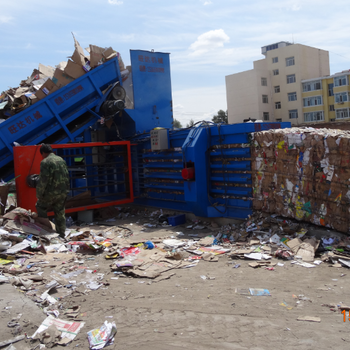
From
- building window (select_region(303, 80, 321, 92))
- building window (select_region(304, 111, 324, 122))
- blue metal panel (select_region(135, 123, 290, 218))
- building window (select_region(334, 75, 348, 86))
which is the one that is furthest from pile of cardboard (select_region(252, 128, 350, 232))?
building window (select_region(303, 80, 321, 92))

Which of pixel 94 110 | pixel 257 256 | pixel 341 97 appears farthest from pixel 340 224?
pixel 341 97

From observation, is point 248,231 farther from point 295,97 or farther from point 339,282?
point 295,97

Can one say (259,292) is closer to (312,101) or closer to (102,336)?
(102,336)

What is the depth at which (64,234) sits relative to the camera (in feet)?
19.1

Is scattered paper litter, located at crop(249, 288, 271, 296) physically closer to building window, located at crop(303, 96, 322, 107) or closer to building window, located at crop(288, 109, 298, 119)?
building window, located at crop(303, 96, 322, 107)

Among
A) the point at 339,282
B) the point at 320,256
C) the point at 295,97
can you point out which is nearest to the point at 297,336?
the point at 339,282

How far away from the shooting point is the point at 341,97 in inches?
1417

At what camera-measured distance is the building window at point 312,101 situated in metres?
38.5

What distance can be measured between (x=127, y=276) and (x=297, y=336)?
2.14 meters

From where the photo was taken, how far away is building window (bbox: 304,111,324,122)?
38438 mm

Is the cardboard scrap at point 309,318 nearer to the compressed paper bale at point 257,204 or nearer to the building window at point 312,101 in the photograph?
the compressed paper bale at point 257,204

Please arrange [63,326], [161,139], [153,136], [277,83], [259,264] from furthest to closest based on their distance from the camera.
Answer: [277,83], [153,136], [161,139], [259,264], [63,326]

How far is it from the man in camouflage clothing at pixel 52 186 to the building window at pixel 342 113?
3605 centimetres

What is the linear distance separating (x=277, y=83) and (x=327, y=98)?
667 cm
